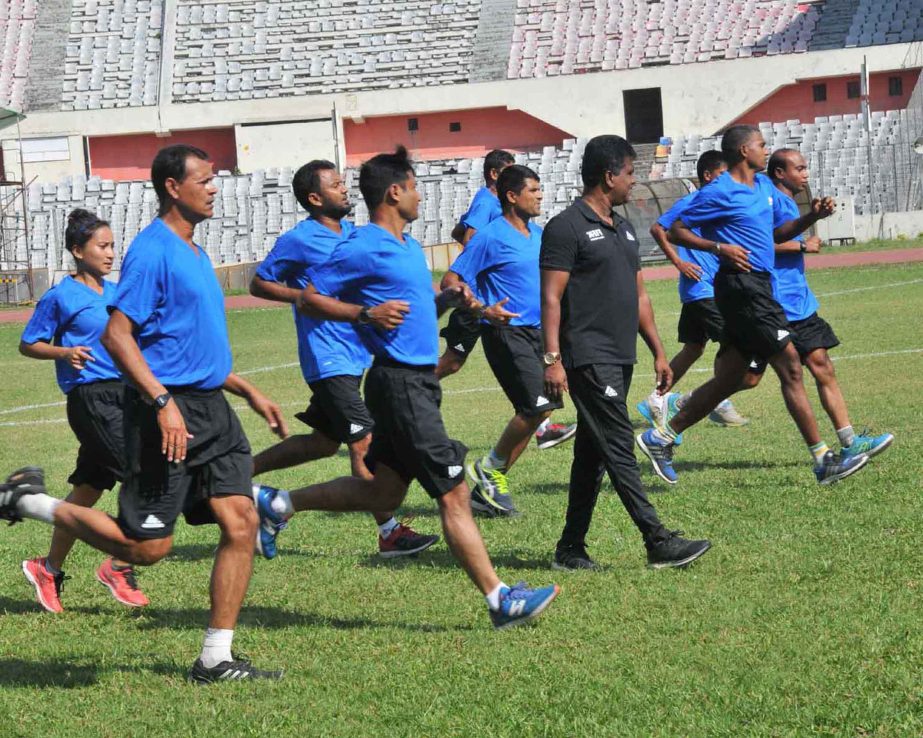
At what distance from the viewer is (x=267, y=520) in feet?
22.3

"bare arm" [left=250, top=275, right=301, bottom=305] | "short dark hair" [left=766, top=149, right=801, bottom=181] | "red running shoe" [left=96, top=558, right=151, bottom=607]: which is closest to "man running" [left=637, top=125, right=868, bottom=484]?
"short dark hair" [left=766, top=149, right=801, bottom=181]

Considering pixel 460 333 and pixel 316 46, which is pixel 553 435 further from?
pixel 316 46

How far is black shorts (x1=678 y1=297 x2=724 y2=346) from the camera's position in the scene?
1091 centimetres

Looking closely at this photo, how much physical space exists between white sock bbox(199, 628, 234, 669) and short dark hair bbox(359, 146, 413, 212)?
191cm

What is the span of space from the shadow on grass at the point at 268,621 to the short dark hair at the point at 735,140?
393cm

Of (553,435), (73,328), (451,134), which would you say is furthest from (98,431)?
(451,134)

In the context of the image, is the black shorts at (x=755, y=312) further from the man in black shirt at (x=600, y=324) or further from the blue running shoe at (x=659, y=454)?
the man in black shirt at (x=600, y=324)

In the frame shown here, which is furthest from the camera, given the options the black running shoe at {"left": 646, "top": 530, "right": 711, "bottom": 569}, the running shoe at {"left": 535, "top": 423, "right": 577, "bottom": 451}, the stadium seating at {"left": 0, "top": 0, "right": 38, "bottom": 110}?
the stadium seating at {"left": 0, "top": 0, "right": 38, "bottom": 110}

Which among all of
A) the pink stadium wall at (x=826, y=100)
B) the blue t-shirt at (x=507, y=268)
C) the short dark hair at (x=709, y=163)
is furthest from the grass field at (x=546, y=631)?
the pink stadium wall at (x=826, y=100)

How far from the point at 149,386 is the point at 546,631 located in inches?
74.1

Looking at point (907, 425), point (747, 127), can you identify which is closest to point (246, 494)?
point (747, 127)

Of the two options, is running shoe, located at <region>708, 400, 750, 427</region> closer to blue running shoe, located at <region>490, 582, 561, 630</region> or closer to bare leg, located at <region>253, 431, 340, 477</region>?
bare leg, located at <region>253, 431, 340, 477</region>

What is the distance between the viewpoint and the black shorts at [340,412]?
7.77 meters

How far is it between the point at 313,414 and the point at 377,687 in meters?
3.04
